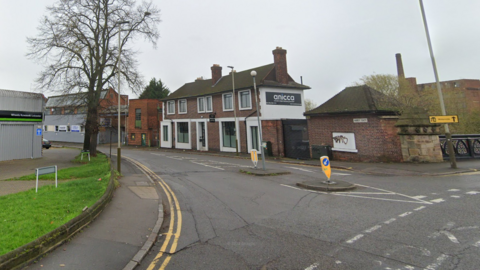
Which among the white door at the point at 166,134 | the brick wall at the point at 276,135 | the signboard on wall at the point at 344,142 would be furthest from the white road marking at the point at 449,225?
the white door at the point at 166,134

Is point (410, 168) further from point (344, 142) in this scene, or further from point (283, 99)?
point (283, 99)

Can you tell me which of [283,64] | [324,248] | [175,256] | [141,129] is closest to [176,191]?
[175,256]

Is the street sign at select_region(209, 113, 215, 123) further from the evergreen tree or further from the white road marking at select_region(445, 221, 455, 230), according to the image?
the evergreen tree

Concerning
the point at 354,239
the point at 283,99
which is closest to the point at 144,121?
the point at 283,99

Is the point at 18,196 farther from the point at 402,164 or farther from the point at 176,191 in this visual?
the point at 402,164

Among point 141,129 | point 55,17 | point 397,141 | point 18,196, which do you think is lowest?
point 18,196

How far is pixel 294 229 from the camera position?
17.8 ft

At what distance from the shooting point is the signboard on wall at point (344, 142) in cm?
1695

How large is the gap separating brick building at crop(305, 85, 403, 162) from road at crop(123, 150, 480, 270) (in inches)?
247

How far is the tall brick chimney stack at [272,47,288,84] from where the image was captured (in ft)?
85.7

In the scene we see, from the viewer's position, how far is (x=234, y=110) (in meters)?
24.3

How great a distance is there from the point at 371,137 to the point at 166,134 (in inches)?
1090

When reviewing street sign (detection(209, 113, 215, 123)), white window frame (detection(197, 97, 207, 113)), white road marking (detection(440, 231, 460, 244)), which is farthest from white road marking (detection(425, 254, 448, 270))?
white window frame (detection(197, 97, 207, 113))

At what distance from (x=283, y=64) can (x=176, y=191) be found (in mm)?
20542
